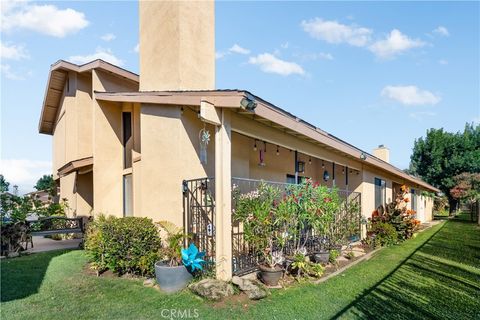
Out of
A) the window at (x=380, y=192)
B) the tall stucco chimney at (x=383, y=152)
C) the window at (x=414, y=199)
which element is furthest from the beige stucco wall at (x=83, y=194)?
the window at (x=414, y=199)

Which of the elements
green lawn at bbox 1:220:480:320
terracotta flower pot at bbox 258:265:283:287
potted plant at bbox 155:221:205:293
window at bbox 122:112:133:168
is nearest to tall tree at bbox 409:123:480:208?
green lawn at bbox 1:220:480:320

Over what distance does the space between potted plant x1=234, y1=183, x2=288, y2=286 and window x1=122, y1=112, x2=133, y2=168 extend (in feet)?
15.4

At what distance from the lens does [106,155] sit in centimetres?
1010

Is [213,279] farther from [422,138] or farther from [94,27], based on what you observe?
[422,138]

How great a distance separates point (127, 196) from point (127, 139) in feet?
5.96

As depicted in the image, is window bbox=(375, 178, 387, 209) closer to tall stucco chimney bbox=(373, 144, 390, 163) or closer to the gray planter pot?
tall stucco chimney bbox=(373, 144, 390, 163)

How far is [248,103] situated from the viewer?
5703 mm

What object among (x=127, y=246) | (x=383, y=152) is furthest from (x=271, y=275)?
(x=383, y=152)

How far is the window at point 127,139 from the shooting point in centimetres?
1001

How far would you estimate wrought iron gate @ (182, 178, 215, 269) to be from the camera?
689 cm

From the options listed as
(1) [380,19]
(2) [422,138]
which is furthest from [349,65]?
(2) [422,138]

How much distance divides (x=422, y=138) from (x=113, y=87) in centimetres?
3014

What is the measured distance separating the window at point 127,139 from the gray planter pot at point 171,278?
4670 millimetres

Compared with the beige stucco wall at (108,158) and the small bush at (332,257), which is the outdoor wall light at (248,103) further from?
the beige stucco wall at (108,158)
